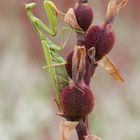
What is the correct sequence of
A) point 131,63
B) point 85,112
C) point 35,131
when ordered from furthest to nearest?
point 131,63
point 35,131
point 85,112

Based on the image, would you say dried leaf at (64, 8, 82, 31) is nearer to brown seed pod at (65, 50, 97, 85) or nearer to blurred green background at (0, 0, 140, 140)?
brown seed pod at (65, 50, 97, 85)

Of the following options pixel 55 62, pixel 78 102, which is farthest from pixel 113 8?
pixel 55 62

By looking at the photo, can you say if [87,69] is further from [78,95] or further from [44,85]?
[44,85]

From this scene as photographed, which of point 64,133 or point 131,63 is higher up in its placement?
point 64,133

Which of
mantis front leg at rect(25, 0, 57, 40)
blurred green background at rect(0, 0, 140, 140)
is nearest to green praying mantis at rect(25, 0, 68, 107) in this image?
mantis front leg at rect(25, 0, 57, 40)

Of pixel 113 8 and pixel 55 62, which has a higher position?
pixel 113 8

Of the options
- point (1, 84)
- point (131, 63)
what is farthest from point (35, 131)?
point (131, 63)

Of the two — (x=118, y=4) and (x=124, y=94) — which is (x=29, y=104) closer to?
(x=124, y=94)
